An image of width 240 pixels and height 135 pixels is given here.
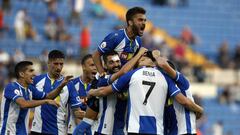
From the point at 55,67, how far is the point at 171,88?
301 centimetres

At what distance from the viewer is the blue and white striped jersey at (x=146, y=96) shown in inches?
480

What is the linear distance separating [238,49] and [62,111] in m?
19.6

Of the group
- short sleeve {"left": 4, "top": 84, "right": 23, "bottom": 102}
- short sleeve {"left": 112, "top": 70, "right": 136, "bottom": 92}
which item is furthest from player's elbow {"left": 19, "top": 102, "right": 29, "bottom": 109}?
short sleeve {"left": 112, "top": 70, "right": 136, "bottom": 92}

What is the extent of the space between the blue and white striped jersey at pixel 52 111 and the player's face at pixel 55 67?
0.50 feet

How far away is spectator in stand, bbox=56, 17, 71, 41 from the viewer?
3047 centimetres

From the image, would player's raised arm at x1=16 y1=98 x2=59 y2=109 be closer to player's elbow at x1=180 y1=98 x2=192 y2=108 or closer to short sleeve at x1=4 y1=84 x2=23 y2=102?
short sleeve at x1=4 y1=84 x2=23 y2=102

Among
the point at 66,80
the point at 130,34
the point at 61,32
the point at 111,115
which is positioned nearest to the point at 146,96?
the point at 111,115

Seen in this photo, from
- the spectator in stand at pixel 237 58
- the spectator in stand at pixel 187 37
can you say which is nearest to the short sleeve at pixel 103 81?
the spectator in stand at pixel 237 58

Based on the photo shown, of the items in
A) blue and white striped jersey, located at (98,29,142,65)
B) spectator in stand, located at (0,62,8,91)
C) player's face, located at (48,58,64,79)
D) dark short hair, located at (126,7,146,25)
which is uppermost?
spectator in stand, located at (0,62,8,91)

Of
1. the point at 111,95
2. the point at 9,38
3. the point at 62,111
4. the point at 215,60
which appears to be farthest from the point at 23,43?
the point at 111,95

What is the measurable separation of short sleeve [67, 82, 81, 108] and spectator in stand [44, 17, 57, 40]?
53.4 ft

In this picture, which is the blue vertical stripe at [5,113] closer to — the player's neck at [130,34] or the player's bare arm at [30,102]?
the player's bare arm at [30,102]

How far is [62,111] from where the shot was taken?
1491 centimetres

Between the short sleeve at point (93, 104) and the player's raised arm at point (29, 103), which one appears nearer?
the short sleeve at point (93, 104)
